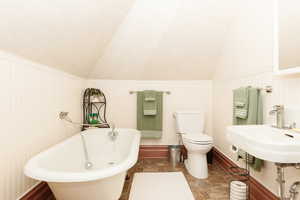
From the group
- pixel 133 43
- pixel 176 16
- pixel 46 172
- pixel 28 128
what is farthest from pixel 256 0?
pixel 28 128

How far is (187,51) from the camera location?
8.09 feet

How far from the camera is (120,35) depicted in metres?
2.27

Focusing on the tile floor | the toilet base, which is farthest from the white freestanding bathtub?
the toilet base

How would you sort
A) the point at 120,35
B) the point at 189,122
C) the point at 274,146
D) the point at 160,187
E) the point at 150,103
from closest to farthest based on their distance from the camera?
the point at 274,146, the point at 160,187, the point at 120,35, the point at 189,122, the point at 150,103

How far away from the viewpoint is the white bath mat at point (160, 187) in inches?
66.8

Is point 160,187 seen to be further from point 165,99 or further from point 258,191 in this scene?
point 165,99

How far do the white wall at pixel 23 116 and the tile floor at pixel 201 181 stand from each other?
96 cm

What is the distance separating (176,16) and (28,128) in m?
2.01

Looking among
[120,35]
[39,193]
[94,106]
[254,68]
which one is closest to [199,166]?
[254,68]

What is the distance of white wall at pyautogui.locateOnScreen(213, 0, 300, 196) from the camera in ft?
4.63

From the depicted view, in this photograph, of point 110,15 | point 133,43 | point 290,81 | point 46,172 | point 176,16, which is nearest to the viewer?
point 46,172

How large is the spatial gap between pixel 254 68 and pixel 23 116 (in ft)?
7.31

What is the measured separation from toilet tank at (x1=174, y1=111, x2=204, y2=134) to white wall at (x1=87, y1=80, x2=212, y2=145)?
10.6 inches

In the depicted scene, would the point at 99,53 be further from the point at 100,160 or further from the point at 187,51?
the point at 100,160
